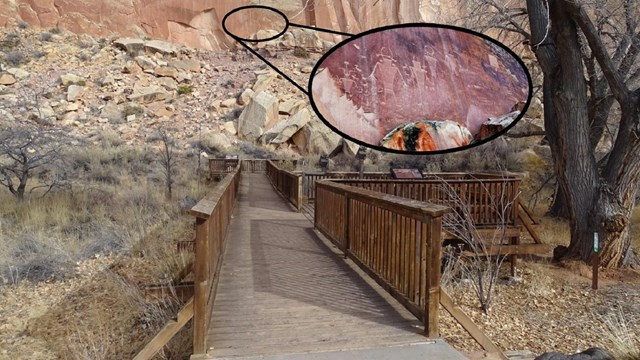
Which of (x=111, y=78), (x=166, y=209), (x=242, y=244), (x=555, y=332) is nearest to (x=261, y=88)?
(x=111, y=78)

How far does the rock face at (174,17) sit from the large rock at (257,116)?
1356cm

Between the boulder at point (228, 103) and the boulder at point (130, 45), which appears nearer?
the boulder at point (228, 103)

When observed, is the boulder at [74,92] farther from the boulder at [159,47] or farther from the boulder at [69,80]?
the boulder at [159,47]

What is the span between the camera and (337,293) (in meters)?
5.70

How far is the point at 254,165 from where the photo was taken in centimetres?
3011

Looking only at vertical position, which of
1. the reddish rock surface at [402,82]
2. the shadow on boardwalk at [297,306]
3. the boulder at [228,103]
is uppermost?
the boulder at [228,103]

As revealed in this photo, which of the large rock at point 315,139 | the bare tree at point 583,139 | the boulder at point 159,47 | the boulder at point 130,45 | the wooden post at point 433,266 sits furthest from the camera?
the boulder at point 159,47

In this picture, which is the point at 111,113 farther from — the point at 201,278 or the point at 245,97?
the point at 201,278

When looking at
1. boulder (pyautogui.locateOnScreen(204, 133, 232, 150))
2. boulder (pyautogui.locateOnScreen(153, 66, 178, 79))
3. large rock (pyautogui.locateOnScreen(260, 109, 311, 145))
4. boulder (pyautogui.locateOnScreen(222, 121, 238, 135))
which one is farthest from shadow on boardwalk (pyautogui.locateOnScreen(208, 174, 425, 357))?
boulder (pyautogui.locateOnScreen(153, 66, 178, 79))

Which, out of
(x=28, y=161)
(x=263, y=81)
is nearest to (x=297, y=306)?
(x=28, y=161)

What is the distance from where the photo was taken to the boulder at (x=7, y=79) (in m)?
40.3

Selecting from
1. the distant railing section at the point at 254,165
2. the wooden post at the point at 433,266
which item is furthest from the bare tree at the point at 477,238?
the distant railing section at the point at 254,165

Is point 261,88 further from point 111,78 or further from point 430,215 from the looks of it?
point 430,215

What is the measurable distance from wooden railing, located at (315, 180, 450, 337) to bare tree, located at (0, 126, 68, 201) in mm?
11134
